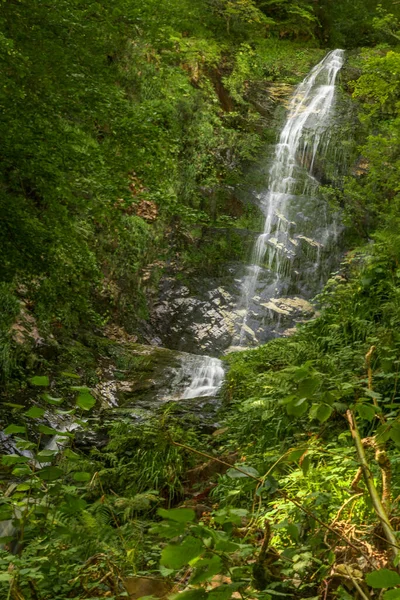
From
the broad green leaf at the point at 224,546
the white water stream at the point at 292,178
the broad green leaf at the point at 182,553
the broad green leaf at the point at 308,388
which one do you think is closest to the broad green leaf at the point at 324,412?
the broad green leaf at the point at 308,388

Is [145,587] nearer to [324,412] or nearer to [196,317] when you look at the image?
[324,412]

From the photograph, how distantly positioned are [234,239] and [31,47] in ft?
30.3

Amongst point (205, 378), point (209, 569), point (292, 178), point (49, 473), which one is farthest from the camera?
point (292, 178)

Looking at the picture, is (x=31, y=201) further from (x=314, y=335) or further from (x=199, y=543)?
(x=199, y=543)

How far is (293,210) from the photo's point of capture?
1387 cm

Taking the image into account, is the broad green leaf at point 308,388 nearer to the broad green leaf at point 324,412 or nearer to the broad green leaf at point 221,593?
the broad green leaf at point 324,412

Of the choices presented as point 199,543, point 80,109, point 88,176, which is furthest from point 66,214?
point 199,543

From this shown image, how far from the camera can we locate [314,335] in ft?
20.0

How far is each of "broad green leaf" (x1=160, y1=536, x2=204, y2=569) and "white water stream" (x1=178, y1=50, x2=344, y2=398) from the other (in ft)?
34.2

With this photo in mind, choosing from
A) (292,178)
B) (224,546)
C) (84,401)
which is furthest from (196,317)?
(224,546)

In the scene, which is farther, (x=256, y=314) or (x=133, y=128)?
(x=256, y=314)

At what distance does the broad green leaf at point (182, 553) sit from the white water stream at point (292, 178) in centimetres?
1043

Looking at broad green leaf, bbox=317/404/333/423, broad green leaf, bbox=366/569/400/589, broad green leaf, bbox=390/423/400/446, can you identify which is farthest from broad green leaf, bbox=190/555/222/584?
broad green leaf, bbox=390/423/400/446

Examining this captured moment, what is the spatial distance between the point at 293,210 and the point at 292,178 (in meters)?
1.18
